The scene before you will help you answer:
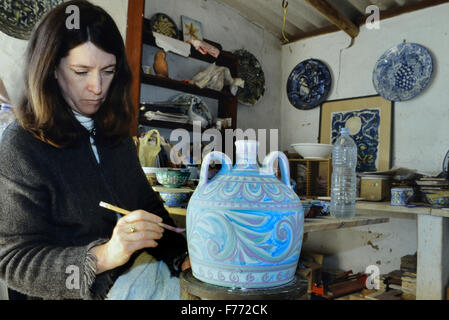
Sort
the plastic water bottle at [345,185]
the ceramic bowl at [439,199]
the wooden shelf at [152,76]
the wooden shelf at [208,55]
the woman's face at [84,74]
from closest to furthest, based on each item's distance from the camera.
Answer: the woman's face at [84,74]
the plastic water bottle at [345,185]
the ceramic bowl at [439,199]
the wooden shelf at [152,76]
the wooden shelf at [208,55]

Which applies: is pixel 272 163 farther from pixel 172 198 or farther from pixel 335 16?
pixel 335 16

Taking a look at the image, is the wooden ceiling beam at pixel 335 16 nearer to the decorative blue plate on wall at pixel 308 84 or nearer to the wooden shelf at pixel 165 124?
the decorative blue plate on wall at pixel 308 84

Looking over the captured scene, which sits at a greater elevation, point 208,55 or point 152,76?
point 208,55

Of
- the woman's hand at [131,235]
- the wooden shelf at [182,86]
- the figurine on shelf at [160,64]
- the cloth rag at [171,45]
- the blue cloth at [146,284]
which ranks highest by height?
the cloth rag at [171,45]

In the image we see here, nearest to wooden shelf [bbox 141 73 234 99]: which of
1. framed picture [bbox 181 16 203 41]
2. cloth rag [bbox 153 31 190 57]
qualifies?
cloth rag [bbox 153 31 190 57]

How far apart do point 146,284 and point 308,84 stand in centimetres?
350

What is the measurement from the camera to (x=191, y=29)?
3.26 m

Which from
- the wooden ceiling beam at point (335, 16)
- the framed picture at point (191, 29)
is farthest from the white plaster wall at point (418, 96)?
the framed picture at point (191, 29)

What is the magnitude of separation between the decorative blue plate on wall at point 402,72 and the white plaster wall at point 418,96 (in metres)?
0.06

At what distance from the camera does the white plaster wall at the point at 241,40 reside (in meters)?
3.15

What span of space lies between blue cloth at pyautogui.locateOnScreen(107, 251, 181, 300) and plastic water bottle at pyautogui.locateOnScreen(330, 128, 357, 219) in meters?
0.90

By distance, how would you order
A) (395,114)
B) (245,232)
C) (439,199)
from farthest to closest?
(395,114) < (439,199) < (245,232)

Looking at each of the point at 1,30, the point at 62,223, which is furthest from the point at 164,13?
the point at 62,223

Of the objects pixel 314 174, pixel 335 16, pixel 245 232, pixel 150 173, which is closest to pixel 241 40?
pixel 335 16
